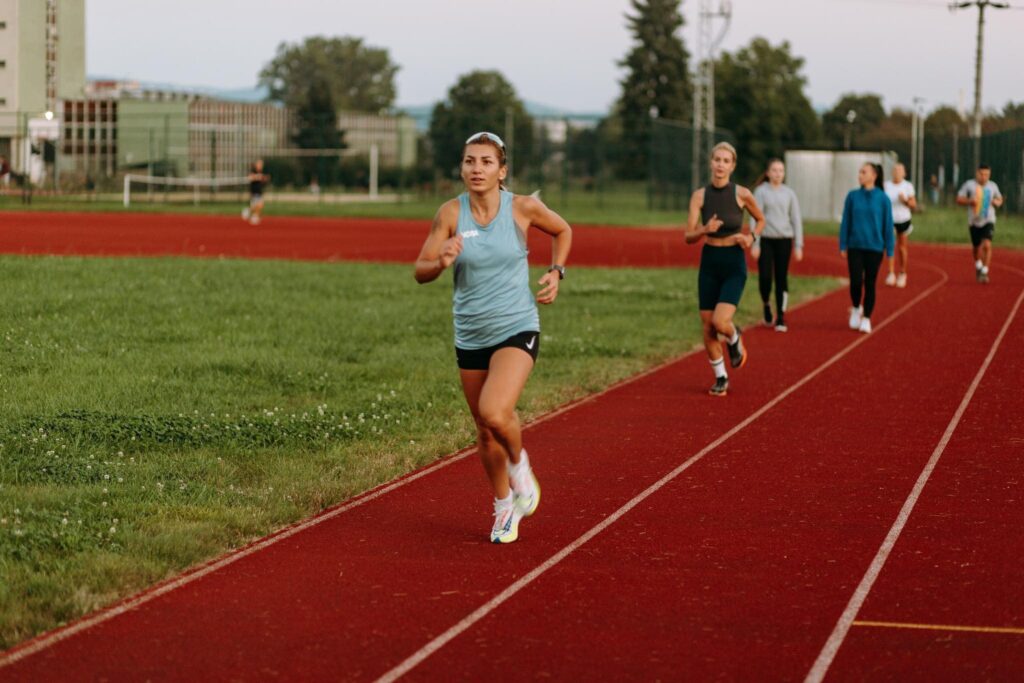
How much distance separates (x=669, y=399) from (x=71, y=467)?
212 inches

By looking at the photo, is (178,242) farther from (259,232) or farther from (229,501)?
(229,501)

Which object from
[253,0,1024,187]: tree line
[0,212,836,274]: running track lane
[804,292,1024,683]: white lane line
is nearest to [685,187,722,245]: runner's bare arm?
[804,292,1024,683]: white lane line

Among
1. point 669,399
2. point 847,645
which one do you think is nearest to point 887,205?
point 669,399

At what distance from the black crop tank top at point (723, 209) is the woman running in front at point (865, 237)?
4970 mm

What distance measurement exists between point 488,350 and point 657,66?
107506 millimetres

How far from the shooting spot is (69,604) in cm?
633

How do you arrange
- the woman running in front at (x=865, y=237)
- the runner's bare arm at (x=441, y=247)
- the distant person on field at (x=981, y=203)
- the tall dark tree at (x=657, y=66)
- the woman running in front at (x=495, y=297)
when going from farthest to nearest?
the tall dark tree at (x=657, y=66), the distant person on field at (x=981, y=203), the woman running in front at (x=865, y=237), the woman running in front at (x=495, y=297), the runner's bare arm at (x=441, y=247)

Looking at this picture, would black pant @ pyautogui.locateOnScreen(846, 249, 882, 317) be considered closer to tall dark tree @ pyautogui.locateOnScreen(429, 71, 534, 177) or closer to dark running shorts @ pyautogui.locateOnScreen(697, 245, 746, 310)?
dark running shorts @ pyautogui.locateOnScreen(697, 245, 746, 310)

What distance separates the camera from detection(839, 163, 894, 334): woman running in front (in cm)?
1833

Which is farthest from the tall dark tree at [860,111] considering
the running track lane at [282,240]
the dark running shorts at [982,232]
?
the dark running shorts at [982,232]

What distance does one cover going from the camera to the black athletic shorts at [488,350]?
297 inches

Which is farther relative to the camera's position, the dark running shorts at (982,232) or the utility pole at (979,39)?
the utility pole at (979,39)

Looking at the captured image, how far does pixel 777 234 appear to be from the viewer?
18641 mm

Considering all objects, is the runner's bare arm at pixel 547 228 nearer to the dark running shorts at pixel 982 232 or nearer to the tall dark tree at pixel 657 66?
the dark running shorts at pixel 982 232
